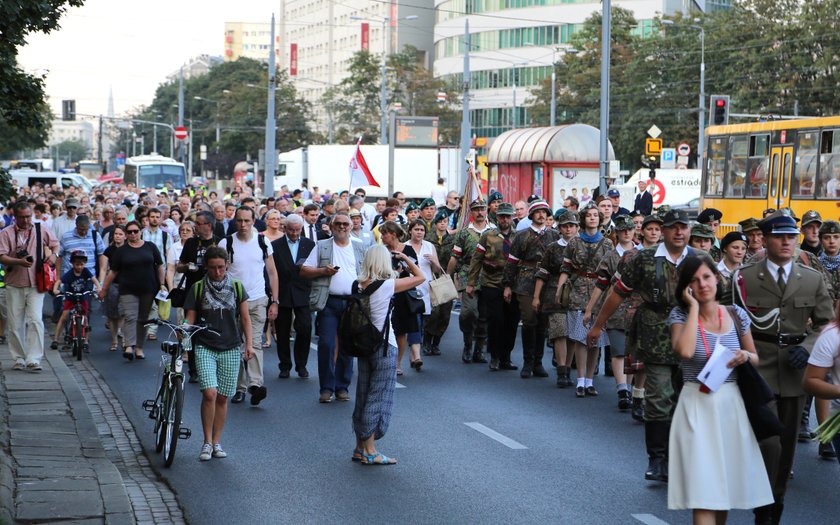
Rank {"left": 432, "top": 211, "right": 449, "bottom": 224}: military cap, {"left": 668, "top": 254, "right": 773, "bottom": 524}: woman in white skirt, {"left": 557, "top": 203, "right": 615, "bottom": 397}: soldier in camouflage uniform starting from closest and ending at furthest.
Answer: {"left": 668, "top": 254, "right": 773, "bottom": 524}: woman in white skirt
{"left": 557, "top": 203, "right": 615, "bottom": 397}: soldier in camouflage uniform
{"left": 432, "top": 211, "right": 449, "bottom": 224}: military cap

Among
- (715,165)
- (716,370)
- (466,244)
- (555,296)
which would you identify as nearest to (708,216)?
(555,296)

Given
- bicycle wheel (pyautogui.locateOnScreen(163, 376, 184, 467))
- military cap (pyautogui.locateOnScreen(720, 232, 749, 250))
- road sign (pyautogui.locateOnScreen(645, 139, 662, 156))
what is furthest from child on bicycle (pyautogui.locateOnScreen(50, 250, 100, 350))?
road sign (pyautogui.locateOnScreen(645, 139, 662, 156))

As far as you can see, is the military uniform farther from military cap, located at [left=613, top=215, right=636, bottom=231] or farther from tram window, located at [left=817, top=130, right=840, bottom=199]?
tram window, located at [left=817, top=130, right=840, bottom=199]

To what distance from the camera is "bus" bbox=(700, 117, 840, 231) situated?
2452cm

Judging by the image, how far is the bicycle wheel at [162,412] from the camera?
9.70 m

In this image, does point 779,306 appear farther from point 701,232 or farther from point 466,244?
point 466,244

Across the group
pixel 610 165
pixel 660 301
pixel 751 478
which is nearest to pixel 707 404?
pixel 751 478

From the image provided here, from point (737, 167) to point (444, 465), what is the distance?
64.8ft

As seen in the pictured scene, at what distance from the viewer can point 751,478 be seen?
618 cm

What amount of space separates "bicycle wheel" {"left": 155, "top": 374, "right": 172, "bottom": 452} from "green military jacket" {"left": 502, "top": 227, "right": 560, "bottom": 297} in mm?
5024

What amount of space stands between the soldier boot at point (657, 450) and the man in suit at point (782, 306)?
944 millimetres

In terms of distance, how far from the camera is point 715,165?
28750 millimetres

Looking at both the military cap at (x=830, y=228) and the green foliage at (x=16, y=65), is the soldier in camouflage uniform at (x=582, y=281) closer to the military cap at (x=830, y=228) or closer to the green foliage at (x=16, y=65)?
the military cap at (x=830, y=228)

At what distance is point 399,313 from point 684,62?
56835 mm
